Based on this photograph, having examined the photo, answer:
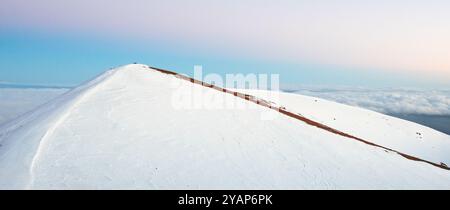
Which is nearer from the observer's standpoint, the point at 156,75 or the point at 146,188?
the point at 146,188

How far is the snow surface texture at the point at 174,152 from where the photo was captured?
11570 millimetres

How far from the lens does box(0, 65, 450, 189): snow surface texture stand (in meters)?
11.6

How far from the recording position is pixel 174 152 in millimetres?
13711

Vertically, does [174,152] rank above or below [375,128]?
above

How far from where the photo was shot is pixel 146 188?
1108 cm

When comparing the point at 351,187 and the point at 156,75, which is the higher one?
the point at 156,75

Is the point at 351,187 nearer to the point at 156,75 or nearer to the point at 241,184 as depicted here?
the point at 241,184

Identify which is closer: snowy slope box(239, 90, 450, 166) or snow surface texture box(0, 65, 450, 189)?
snow surface texture box(0, 65, 450, 189)

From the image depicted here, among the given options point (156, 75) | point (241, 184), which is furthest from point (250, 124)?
point (156, 75)

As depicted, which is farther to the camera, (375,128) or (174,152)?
(375,128)

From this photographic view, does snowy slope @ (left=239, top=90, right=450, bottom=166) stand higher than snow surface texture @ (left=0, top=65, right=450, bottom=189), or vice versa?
snow surface texture @ (left=0, top=65, right=450, bottom=189)

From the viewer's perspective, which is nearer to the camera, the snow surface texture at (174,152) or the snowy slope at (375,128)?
the snow surface texture at (174,152)

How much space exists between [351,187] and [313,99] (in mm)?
42948

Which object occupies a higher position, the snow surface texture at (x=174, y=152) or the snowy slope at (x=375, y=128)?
the snow surface texture at (x=174, y=152)
